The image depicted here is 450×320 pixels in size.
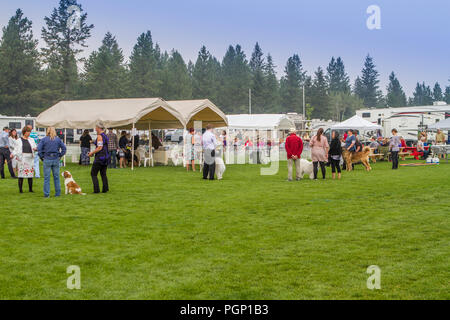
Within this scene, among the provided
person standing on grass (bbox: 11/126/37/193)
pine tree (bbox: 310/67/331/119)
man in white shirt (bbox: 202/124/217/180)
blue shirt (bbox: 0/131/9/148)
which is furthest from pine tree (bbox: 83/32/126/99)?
person standing on grass (bbox: 11/126/37/193)

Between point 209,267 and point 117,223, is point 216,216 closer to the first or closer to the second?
point 117,223

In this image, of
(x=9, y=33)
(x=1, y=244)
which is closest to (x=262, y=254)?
(x=1, y=244)

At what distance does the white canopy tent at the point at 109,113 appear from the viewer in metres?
20.3

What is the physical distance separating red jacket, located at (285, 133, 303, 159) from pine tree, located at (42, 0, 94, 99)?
49.5 m

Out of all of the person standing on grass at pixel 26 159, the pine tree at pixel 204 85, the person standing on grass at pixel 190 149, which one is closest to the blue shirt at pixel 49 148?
the person standing on grass at pixel 26 159

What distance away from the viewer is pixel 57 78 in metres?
59.1

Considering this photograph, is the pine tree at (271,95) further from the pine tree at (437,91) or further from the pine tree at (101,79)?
the pine tree at (437,91)

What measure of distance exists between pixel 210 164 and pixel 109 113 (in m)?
7.09

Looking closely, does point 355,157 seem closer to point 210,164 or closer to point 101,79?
point 210,164

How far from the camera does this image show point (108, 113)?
21.0 m

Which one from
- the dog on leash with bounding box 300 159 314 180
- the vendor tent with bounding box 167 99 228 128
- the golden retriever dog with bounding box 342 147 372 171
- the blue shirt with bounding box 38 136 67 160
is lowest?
the dog on leash with bounding box 300 159 314 180

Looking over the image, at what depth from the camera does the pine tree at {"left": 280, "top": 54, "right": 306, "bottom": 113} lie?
9231cm

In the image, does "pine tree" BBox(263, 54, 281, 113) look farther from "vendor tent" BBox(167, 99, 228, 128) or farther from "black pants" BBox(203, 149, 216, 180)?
"black pants" BBox(203, 149, 216, 180)

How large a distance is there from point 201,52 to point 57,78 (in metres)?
35.5
